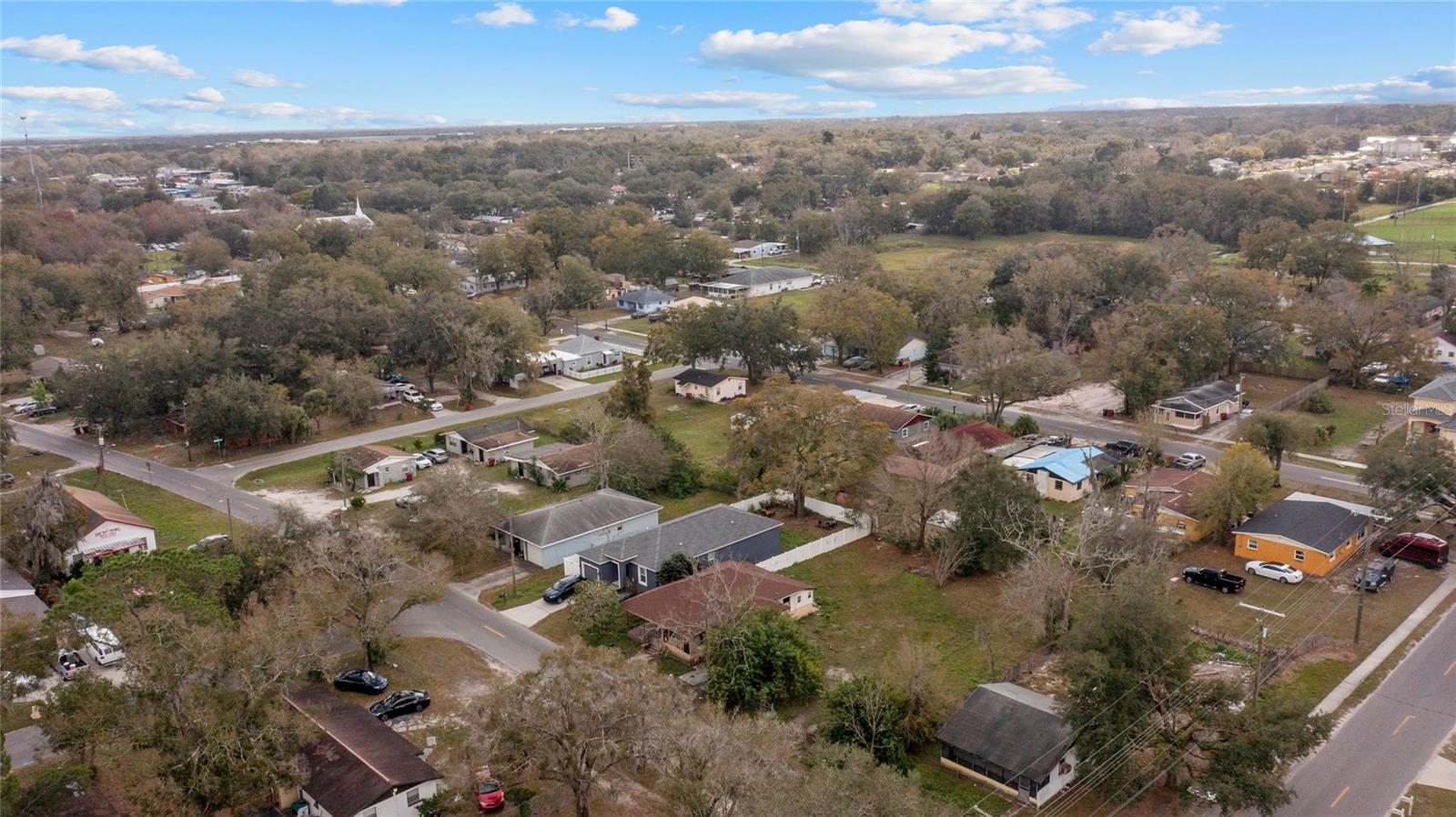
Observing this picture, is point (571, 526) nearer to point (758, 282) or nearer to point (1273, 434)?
point (1273, 434)

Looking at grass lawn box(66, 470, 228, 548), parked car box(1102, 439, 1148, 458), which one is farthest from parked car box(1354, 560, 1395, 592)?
grass lawn box(66, 470, 228, 548)

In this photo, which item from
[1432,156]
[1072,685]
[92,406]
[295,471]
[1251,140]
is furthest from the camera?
[1251,140]

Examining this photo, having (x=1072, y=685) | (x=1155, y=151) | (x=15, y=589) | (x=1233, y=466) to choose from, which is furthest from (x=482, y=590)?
(x=1155, y=151)

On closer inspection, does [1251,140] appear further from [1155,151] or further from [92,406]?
[92,406]

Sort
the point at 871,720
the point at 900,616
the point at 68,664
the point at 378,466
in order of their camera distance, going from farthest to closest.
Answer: the point at 378,466 < the point at 900,616 < the point at 68,664 < the point at 871,720

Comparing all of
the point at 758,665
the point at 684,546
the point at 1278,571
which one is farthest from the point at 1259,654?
the point at 684,546
